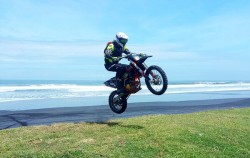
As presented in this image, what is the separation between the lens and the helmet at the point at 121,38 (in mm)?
10648

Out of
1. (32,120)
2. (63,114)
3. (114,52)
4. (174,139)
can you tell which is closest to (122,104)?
(114,52)

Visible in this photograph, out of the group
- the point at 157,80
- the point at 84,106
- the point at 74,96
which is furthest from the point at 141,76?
the point at 74,96

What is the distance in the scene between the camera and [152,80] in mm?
10164

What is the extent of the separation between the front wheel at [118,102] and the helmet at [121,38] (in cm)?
174

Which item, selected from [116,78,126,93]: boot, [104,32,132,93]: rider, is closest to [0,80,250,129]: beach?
[116,78,126,93]: boot

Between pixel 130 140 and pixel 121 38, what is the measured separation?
3.13 metres

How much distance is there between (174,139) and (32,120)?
28.0 ft

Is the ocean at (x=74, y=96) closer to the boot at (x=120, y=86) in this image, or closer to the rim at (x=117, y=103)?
the rim at (x=117, y=103)

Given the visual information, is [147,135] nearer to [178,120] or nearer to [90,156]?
[90,156]

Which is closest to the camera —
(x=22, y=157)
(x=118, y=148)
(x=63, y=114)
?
(x=22, y=157)

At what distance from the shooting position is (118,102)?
11.7 metres

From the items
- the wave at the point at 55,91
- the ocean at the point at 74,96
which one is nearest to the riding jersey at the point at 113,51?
the ocean at the point at 74,96

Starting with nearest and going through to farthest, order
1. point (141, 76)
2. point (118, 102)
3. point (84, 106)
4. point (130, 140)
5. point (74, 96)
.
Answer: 1. point (130, 140)
2. point (141, 76)
3. point (118, 102)
4. point (84, 106)
5. point (74, 96)

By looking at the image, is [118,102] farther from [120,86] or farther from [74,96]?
[74,96]
